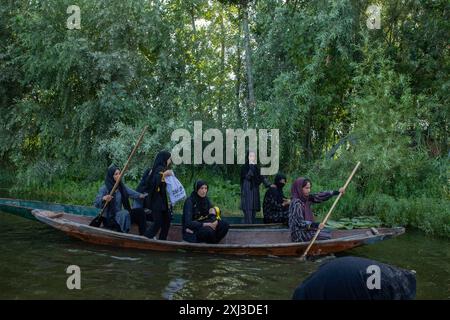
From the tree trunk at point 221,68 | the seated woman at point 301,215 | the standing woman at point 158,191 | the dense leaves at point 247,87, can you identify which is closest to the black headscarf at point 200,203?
the standing woman at point 158,191

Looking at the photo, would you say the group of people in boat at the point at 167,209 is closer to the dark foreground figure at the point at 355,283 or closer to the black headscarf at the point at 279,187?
the black headscarf at the point at 279,187

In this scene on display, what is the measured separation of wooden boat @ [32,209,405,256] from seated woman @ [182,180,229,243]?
261 mm

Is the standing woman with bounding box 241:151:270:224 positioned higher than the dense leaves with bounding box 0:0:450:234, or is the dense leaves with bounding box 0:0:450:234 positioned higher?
the dense leaves with bounding box 0:0:450:234

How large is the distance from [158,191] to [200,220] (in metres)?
0.85

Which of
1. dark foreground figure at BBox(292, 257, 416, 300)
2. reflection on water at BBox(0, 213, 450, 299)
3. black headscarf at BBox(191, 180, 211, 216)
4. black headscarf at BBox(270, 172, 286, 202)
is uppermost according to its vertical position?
black headscarf at BBox(270, 172, 286, 202)

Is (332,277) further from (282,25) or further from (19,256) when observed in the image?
(282,25)

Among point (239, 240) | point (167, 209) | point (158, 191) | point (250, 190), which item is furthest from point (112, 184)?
point (250, 190)

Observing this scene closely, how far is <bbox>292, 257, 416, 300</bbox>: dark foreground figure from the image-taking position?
2688 millimetres

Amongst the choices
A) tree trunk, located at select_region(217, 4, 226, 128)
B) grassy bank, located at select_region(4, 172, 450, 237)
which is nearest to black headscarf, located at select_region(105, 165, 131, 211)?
grassy bank, located at select_region(4, 172, 450, 237)

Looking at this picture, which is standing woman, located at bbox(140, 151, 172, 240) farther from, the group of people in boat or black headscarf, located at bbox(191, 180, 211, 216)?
black headscarf, located at bbox(191, 180, 211, 216)

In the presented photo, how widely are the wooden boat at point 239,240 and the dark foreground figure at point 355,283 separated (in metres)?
5.24

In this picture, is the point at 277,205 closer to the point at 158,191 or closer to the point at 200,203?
the point at 200,203

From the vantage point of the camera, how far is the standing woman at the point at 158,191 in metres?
8.53
